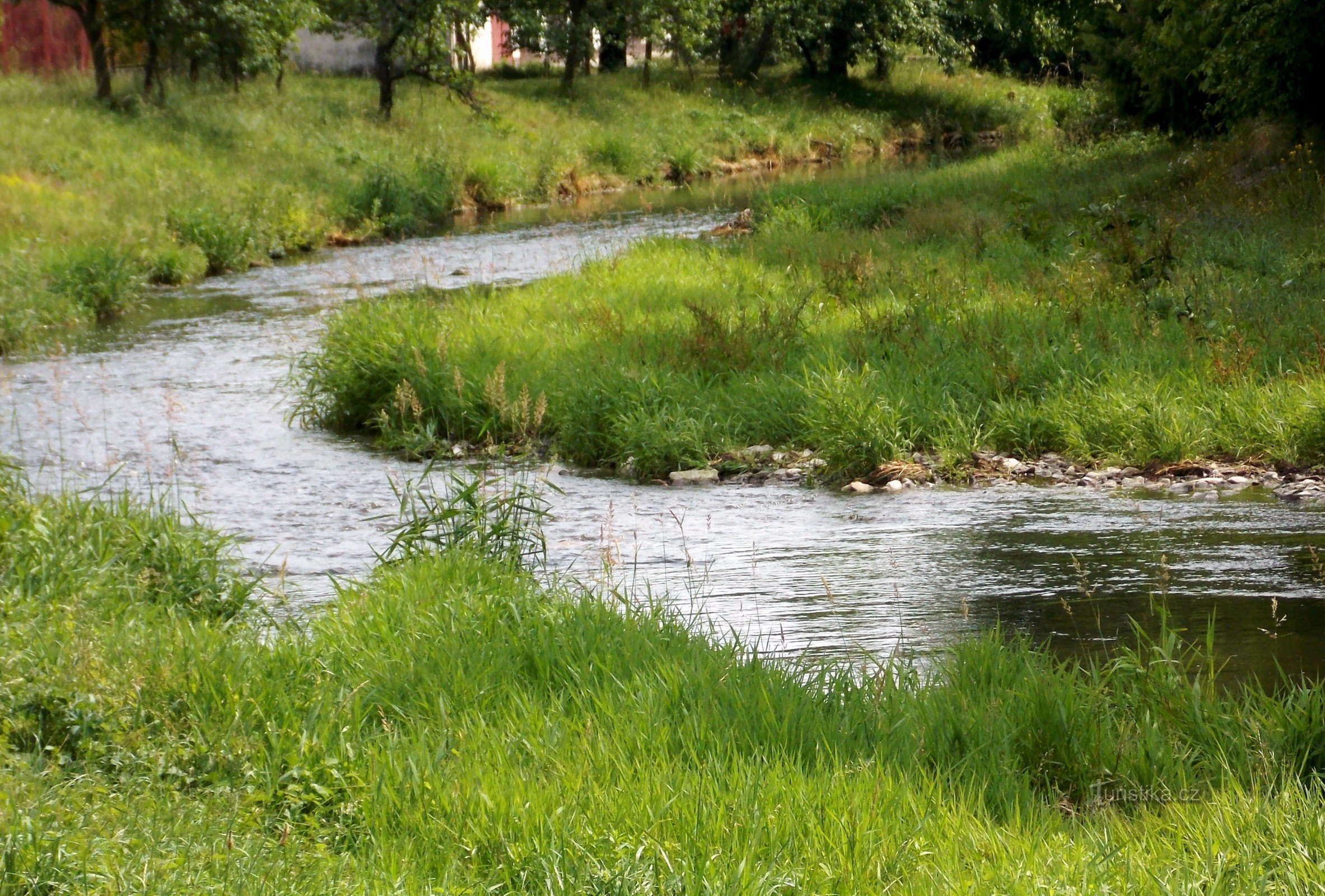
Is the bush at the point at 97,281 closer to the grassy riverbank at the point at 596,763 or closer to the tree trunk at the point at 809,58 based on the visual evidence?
the grassy riverbank at the point at 596,763

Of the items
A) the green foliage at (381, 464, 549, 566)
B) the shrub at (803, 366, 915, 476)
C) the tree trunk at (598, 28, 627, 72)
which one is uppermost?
→ the tree trunk at (598, 28, 627, 72)

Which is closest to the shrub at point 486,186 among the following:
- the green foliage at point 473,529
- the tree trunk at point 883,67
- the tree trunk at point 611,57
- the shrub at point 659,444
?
the tree trunk at point 611,57

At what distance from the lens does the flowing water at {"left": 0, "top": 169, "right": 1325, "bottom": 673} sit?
6484mm

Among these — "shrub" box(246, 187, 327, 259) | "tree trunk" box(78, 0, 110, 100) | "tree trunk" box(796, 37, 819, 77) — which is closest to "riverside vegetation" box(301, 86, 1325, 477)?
"shrub" box(246, 187, 327, 259)

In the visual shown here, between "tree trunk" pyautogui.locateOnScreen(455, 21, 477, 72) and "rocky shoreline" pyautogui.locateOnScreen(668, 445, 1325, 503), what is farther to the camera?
"tree trunk" pyautogui.locateOnScreen(455, 21, 477, 72)

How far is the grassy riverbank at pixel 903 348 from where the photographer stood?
973cm

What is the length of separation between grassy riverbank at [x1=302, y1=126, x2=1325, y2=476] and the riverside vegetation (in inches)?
1.0

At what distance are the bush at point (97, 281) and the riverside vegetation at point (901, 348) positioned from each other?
4.12 meters

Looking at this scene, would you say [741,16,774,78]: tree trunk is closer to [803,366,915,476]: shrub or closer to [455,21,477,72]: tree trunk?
[455,21,477,72]: tree trunk

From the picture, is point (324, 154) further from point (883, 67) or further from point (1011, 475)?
point (883, 67)

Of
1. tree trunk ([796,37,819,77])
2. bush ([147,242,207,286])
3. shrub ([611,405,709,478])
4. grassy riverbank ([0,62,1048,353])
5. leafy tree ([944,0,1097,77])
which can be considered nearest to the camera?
shrub ([611,405,709,478])

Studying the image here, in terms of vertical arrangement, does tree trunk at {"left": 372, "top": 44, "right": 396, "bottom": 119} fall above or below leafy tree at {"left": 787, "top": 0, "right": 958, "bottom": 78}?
below

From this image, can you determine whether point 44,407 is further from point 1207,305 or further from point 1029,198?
point 1029,198

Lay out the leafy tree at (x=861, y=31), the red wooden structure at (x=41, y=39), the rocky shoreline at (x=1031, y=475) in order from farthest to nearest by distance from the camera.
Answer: the leafy tree at (x=861, y=31)
the red wooden structure at (x=41, y=39)
the rocky shoreline at (x=1031, y=475)
